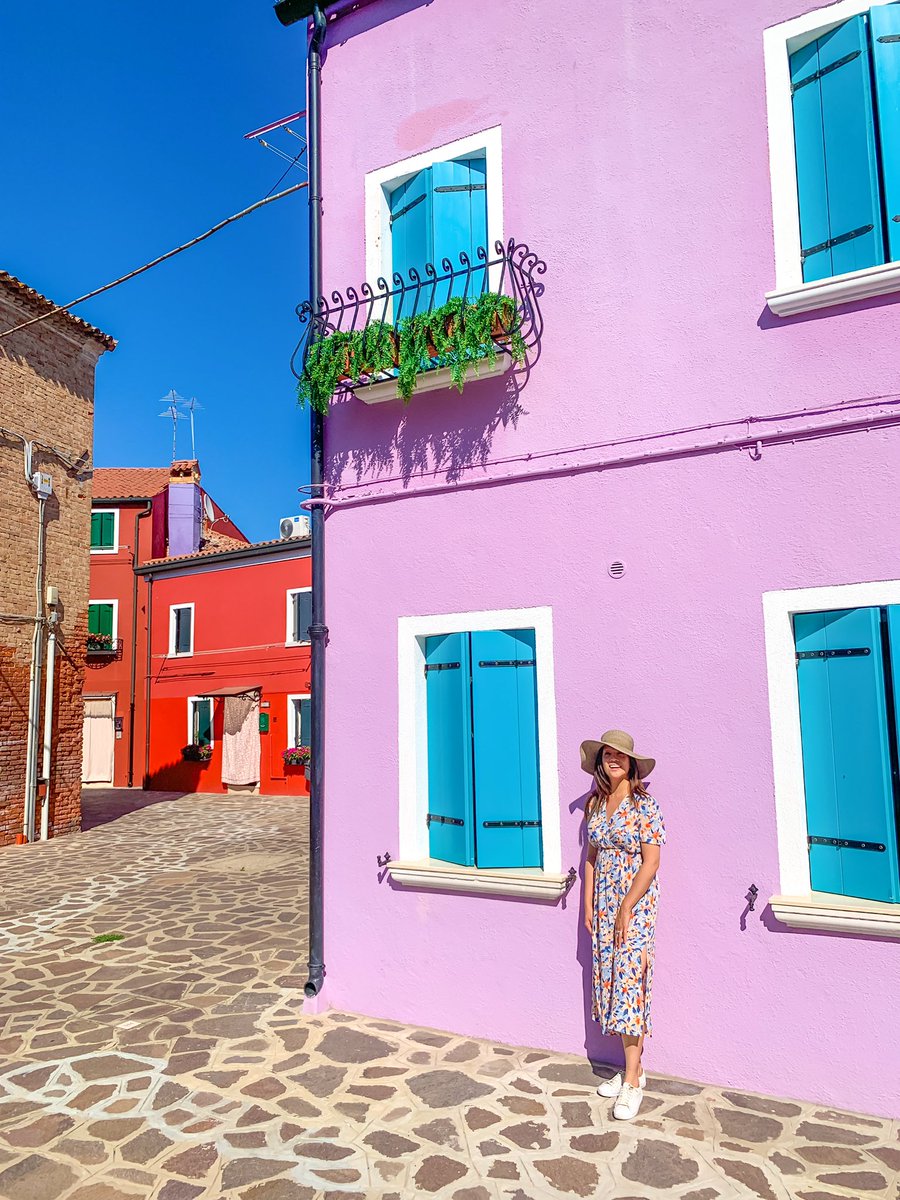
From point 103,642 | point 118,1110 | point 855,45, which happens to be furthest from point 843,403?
point 103,642

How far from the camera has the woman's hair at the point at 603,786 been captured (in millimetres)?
4438

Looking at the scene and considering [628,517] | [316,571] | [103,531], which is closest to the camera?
[628,517]

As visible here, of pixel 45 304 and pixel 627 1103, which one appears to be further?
pixel 45 304

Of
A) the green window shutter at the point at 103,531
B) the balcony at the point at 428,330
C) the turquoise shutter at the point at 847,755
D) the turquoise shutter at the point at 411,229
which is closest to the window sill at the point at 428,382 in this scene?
the balcony at the point at 428,330

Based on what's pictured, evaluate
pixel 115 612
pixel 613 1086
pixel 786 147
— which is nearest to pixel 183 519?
pixel 115 612

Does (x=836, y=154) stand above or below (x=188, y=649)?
above

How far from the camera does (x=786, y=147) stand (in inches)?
184

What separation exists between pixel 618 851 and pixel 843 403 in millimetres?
2570

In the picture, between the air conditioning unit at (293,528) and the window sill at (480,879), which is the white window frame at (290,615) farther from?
the window sill at (480,879)

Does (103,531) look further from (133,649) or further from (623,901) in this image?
(623,901)

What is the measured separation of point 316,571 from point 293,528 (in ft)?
57.2

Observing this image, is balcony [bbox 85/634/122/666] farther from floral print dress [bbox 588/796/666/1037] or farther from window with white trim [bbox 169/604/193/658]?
floral print dress [bbox 588/796/666/1037]

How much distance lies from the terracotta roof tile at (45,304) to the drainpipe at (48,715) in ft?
15.0

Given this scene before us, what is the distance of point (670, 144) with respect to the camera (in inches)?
196
